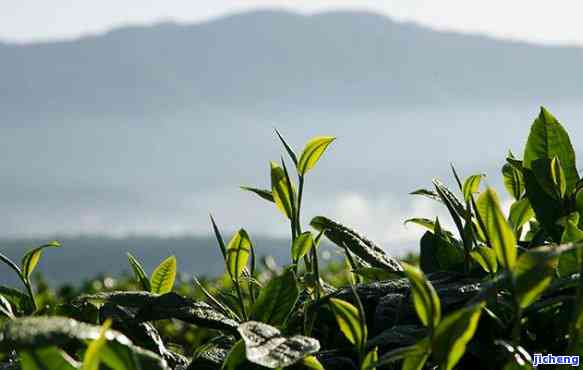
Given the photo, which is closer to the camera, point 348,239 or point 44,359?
point 44,359

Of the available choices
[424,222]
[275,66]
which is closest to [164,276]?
[424,222]

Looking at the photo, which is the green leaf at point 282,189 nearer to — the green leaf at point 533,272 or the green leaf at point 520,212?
the green leaf at point 520,212

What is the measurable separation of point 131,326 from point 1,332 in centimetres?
34

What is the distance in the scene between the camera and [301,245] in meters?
1.04

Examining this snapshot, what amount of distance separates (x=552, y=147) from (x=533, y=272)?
498 millimetres

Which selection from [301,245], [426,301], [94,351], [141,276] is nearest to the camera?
[94,351]

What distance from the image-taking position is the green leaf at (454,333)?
26.0 inches

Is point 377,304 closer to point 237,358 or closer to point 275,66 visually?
point 237,358

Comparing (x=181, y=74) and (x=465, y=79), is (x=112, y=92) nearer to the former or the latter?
(x=181, y=74)

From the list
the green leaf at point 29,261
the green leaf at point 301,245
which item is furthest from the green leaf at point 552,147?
the green leaf at point 29,261

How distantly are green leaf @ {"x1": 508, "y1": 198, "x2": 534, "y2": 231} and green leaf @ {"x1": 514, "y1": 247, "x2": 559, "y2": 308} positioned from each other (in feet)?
1.27

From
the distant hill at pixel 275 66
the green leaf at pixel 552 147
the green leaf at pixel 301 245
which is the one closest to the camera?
the green leaf at pixel 301 245

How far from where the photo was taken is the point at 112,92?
131m

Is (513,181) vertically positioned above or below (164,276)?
above
